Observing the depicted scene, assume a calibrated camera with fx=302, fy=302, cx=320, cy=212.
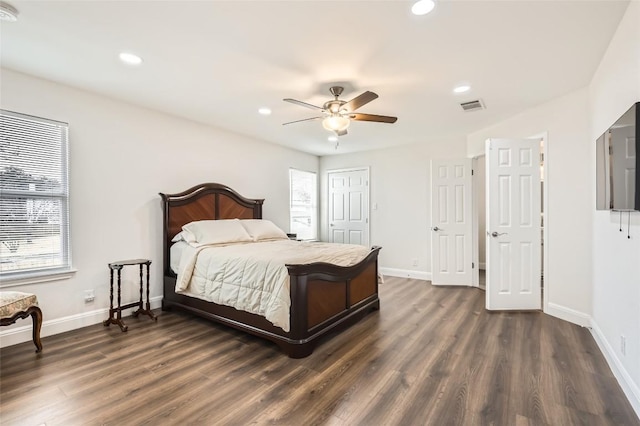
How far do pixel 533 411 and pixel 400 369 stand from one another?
0.85 m

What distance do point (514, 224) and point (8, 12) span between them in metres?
4.96

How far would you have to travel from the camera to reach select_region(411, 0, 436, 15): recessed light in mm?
1850

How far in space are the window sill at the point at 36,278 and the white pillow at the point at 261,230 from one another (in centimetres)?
198

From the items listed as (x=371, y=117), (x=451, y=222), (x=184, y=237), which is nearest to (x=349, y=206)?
(x=451, y=222)

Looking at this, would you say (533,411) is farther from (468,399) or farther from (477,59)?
(477,59)

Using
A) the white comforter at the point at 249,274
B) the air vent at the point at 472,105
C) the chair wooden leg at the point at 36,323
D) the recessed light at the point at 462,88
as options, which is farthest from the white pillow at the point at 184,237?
the air vent at the point at 472,105

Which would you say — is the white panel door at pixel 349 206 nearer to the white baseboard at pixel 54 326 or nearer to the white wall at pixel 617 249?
the white wall at pixel 617 249

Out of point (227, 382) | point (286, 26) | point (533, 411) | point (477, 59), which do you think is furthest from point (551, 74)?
point (227, 382)

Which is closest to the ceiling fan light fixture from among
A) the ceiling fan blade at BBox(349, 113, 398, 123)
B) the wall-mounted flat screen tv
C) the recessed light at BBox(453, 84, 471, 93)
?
the ceiling fan blade at BBox(349, 113, 398, 123)

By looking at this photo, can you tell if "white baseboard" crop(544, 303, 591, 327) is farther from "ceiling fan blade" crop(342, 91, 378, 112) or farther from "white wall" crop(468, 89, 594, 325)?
"ceiling fan blade" crop(342, 91, 378, 112)

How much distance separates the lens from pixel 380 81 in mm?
2975

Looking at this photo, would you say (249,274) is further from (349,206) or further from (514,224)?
(349,206)

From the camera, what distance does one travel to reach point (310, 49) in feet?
7.84

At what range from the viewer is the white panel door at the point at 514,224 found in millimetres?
3668
